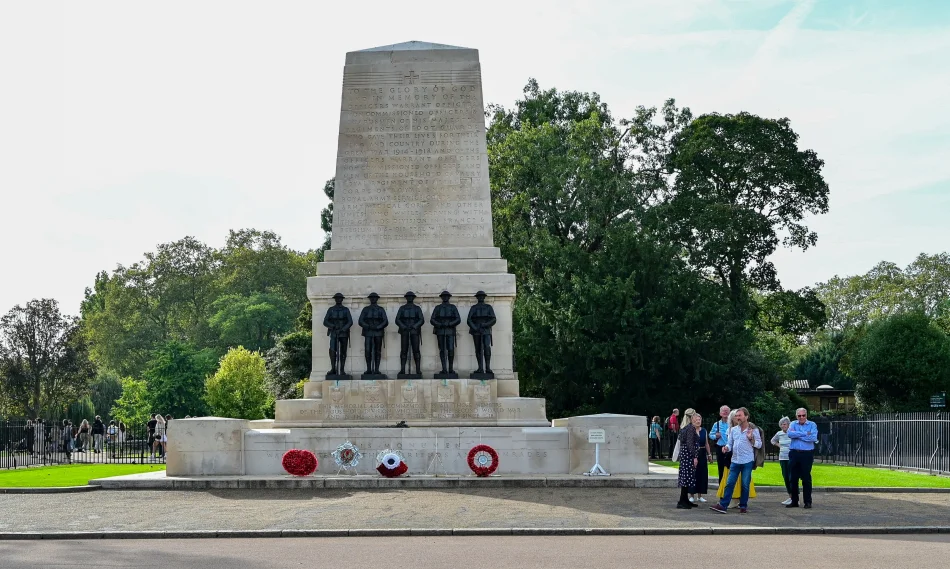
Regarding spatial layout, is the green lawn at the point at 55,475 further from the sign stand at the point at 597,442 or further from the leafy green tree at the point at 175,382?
the leafy green tree at the point at 175,382

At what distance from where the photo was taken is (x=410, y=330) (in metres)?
28.2

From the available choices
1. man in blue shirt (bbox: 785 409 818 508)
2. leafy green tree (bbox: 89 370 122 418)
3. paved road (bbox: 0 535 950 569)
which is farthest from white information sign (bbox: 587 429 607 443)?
leafy green tree (bbox: 89 370 122 418)

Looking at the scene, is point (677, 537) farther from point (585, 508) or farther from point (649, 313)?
point (649, 313)

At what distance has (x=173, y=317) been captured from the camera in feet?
292

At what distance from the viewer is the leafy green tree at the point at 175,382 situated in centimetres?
7044

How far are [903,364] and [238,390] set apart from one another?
125 feet

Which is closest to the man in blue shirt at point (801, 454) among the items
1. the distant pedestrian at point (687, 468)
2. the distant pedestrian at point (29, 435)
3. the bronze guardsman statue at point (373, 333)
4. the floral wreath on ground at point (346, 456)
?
the distant pedestrian at point (687, 468)

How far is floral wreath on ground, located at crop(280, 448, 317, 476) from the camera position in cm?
A: 2378

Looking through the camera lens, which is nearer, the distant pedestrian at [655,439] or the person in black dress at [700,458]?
the person in black dress at [700,458]

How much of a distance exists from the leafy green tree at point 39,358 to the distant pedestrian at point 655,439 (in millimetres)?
37816

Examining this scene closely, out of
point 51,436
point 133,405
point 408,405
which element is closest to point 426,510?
point 408,405

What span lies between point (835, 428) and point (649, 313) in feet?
27.5

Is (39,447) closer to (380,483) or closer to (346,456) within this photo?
(346,456)

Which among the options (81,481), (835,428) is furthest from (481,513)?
(835,428)
